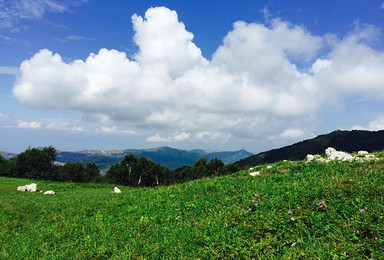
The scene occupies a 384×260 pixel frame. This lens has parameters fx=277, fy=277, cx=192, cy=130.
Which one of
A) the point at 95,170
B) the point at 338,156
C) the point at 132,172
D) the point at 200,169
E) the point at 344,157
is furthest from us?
the point at 95,170

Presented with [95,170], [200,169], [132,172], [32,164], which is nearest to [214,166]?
[200,169]

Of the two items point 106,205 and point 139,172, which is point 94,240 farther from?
point 139,172

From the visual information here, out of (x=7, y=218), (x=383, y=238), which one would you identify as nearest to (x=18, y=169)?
(x=7, y=218)

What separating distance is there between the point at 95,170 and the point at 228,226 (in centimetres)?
10390

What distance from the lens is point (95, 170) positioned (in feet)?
345

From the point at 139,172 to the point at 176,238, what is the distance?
281ft

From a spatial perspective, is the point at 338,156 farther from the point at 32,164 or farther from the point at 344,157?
the point at 32,164

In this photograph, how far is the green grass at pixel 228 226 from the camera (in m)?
7.34

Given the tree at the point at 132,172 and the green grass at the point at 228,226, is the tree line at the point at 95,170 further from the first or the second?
the green grass at the point at 228,226

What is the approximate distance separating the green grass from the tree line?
58921 millimetres

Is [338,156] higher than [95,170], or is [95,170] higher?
[338,156]

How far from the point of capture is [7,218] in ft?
52.5

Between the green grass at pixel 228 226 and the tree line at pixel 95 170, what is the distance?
2320 inches

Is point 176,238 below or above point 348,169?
below
